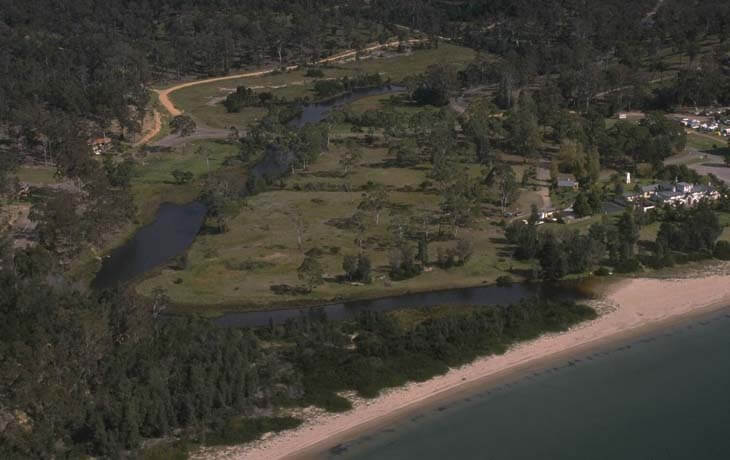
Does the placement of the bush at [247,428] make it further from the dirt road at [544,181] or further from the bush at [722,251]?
the dirt road at [544,181]

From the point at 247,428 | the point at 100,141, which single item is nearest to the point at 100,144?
the point at 100,141

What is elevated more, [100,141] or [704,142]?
[100,141]

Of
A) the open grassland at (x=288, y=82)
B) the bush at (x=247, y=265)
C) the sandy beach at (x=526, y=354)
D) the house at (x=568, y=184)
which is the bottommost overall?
the sandy beach at (x=526, y=354)

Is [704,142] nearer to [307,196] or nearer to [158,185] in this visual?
[307,196]

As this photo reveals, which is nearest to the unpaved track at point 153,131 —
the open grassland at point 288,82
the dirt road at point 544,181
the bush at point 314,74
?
the open grassland at point 288,82

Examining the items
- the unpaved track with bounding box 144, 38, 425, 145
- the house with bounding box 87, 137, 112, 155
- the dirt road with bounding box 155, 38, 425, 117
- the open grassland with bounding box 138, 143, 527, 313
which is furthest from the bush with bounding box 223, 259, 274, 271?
the dirt road with bounding box 155, 38, 425, 117

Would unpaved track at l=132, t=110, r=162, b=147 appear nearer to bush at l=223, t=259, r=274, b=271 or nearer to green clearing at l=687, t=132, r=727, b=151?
bush at l=223, t=259, r=274, b=271
